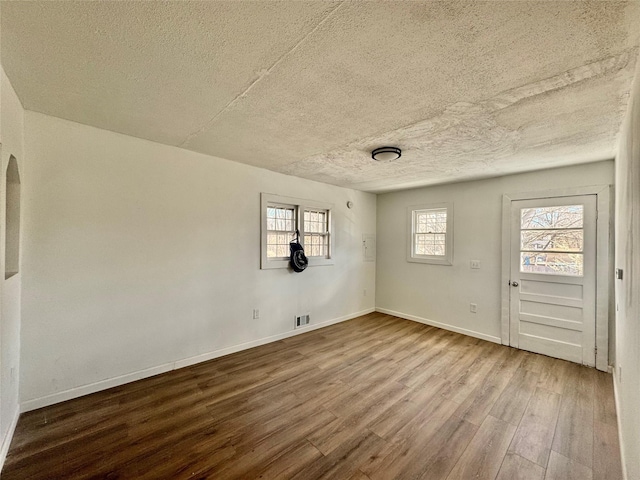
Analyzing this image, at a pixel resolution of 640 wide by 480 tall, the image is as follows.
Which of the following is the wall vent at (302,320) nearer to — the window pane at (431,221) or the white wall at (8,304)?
the window pane at (431,221)

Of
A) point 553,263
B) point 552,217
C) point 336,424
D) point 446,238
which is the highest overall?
point 552,217

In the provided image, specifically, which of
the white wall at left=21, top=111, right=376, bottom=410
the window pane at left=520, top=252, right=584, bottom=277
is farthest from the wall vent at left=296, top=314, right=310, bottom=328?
the window pane at left=520, top=252, right=584, bottom=277

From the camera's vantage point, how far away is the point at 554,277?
3.39 metres

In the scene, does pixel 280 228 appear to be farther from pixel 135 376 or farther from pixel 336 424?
pixel 336 424

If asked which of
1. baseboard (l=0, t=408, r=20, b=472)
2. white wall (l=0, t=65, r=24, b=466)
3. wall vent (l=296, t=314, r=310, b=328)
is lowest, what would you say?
baseboard (l=0, t=408, r=20, b=472)

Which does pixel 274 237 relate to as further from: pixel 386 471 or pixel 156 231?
pixel 386 471

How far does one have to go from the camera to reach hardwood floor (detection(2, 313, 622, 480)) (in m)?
1.73

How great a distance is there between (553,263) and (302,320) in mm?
3547

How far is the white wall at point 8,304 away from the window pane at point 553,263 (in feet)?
17.0

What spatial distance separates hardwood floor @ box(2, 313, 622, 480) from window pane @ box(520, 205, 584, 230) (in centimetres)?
173

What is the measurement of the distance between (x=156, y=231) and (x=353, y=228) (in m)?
3.30

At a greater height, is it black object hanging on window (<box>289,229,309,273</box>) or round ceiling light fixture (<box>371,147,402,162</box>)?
round ceiling light fixture (<box>371,147,402,162</box>)

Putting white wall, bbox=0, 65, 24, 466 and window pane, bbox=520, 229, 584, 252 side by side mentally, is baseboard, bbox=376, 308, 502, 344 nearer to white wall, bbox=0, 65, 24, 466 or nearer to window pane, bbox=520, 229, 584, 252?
window pane, bbox=520, 229, 584, 252

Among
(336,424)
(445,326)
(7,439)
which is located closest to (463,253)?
(445,326)
